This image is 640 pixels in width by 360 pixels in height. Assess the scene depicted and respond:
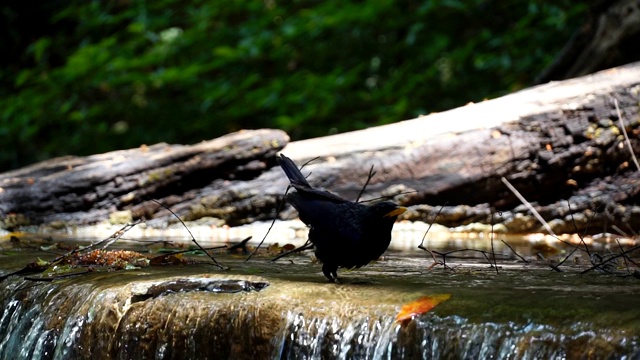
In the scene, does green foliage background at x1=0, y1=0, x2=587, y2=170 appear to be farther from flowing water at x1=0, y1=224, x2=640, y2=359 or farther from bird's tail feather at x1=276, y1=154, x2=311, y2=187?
flowing water at x1=0, y1=224, x2=640, y2=359

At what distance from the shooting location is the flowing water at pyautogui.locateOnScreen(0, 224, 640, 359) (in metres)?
2.58

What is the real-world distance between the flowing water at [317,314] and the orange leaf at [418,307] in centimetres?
2

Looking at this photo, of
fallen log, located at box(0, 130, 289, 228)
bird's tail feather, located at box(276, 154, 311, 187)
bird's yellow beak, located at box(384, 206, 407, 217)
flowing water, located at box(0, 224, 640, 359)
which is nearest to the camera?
flowing water, located at box(0, 224, 640, 359)

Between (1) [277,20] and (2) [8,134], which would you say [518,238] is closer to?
(1) [277,20]

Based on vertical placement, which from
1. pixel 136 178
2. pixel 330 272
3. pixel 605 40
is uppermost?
pixel 605 40

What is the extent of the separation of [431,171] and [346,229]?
3.06m

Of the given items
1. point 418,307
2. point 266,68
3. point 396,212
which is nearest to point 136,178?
point 396,212

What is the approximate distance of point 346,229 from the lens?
11.4ft

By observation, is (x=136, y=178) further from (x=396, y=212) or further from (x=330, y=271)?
(x=396, y=212)

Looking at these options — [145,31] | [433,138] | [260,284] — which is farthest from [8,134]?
[260,284]

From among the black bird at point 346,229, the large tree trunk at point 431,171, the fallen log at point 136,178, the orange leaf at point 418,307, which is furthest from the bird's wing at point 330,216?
the fallen log at point 136,178

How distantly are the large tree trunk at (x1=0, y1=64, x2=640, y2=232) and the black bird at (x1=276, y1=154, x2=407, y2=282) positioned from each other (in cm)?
270

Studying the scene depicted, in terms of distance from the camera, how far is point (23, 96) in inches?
472

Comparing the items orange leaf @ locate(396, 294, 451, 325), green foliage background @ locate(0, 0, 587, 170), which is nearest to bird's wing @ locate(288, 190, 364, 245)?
orange leaf @ locate(396, 294, 451, 325)
